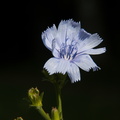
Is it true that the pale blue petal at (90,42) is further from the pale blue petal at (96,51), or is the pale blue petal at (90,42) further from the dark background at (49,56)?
the dark background at (49,56)

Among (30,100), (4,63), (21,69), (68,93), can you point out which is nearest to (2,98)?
(68,93)

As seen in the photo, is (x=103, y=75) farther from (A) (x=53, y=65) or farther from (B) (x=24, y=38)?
(A) (x=53, y=65)

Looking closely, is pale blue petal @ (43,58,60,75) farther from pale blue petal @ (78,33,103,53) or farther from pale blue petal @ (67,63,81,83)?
pale blue petal @ (78,33,103,53)

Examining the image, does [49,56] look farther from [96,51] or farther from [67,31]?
[96,51]

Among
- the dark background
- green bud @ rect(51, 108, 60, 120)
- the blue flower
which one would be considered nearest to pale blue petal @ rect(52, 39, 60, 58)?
the blue flower

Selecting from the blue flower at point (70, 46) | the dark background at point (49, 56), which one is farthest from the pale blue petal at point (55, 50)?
the dark background at point (49, 56)

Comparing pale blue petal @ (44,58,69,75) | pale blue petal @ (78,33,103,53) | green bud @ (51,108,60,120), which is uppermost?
pale blue petal @ (78,33,103,53)

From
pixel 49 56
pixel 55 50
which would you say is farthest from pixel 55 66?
pixel 49 56
